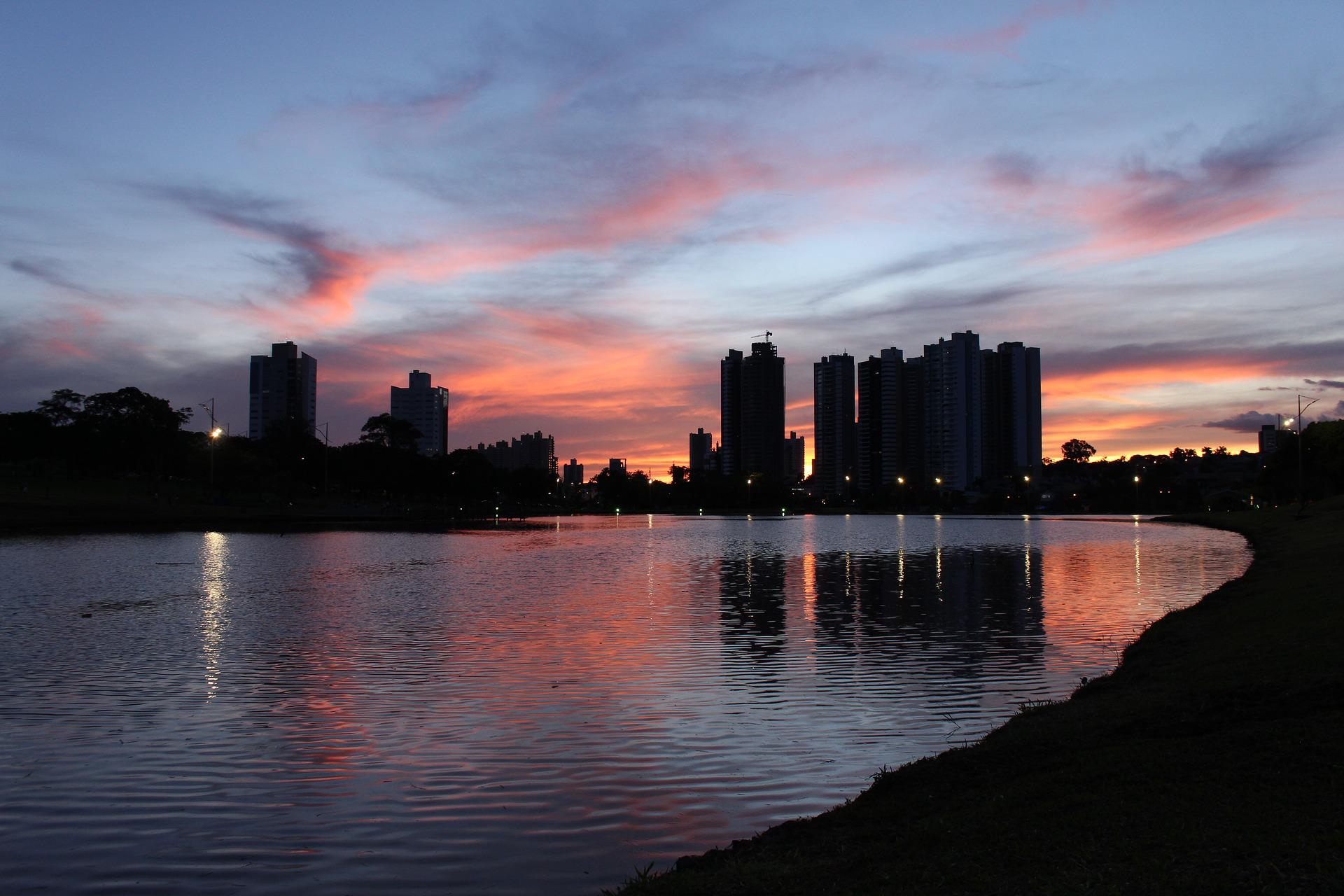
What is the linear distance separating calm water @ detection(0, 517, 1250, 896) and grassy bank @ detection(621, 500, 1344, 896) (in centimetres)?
Answer: 135

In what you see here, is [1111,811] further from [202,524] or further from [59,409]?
[59,409]

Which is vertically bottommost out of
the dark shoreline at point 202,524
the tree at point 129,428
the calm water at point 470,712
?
the calm water at point 470,712

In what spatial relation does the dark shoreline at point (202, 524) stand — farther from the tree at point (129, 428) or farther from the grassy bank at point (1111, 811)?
the grassy bank at point (1111, 811)

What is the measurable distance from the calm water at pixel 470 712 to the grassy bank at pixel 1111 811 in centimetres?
135

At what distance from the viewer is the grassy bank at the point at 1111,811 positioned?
269 inches

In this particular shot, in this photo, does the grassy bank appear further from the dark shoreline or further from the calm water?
the dark shoreline

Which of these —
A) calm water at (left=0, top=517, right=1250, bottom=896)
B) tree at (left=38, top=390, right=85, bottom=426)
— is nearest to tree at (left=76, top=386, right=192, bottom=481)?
tree at (left=38, top=390, right=85, bottom=426)

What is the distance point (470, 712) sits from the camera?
613 inches

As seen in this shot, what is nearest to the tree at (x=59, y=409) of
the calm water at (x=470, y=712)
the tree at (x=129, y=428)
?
the tree at (x=129, y=428)

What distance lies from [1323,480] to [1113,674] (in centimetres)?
13077

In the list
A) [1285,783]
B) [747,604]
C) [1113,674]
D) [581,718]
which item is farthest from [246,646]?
[1285,783]

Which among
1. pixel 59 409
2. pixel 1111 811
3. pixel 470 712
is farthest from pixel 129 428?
pixel 1111 811

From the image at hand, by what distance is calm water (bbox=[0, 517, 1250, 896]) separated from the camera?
377 inches

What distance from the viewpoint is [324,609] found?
30.1 metres
